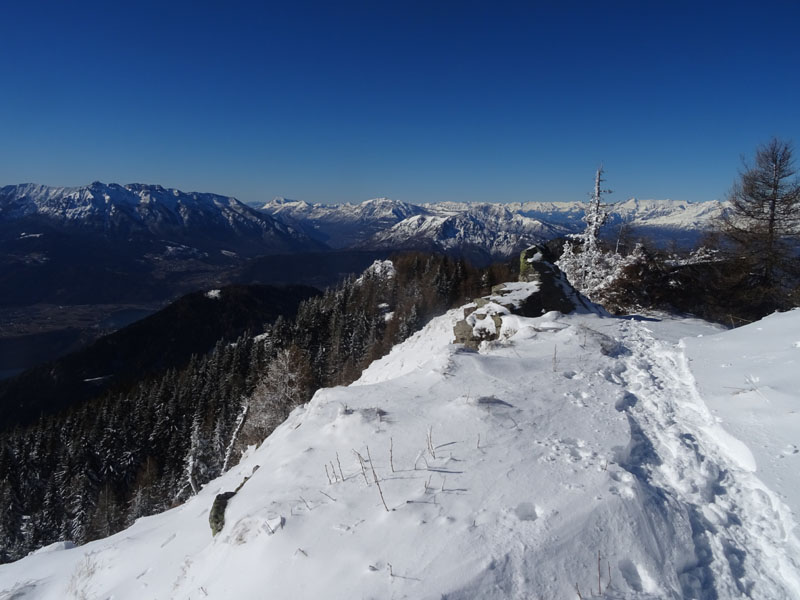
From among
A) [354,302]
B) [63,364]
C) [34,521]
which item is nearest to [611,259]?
[354,302]

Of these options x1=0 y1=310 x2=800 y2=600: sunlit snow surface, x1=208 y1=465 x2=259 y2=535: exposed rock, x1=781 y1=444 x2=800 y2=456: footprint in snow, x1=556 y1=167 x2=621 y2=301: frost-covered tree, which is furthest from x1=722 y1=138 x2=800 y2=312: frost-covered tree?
x1=208 y1=465 x2=259 y2=535: exposed rock

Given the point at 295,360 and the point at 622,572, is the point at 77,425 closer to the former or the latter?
the point at 295,360

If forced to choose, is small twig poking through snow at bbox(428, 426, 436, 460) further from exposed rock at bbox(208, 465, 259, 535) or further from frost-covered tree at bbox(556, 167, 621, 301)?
frost-covered tree at bbox(556, 167, 621, 301)

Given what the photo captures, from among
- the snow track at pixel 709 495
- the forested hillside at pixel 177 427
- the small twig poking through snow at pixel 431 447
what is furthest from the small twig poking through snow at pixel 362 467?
the forested hillside at pixel 177 427

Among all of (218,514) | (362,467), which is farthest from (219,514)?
(362,467)

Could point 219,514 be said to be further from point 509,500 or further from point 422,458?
point 509,500

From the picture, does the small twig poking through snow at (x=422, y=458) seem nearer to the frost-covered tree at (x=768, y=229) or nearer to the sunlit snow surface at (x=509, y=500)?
the sunlit snow surface at (x=509, y=500)

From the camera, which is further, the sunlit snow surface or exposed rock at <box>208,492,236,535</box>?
exposed rock at <box>208,492,236,535</box>
